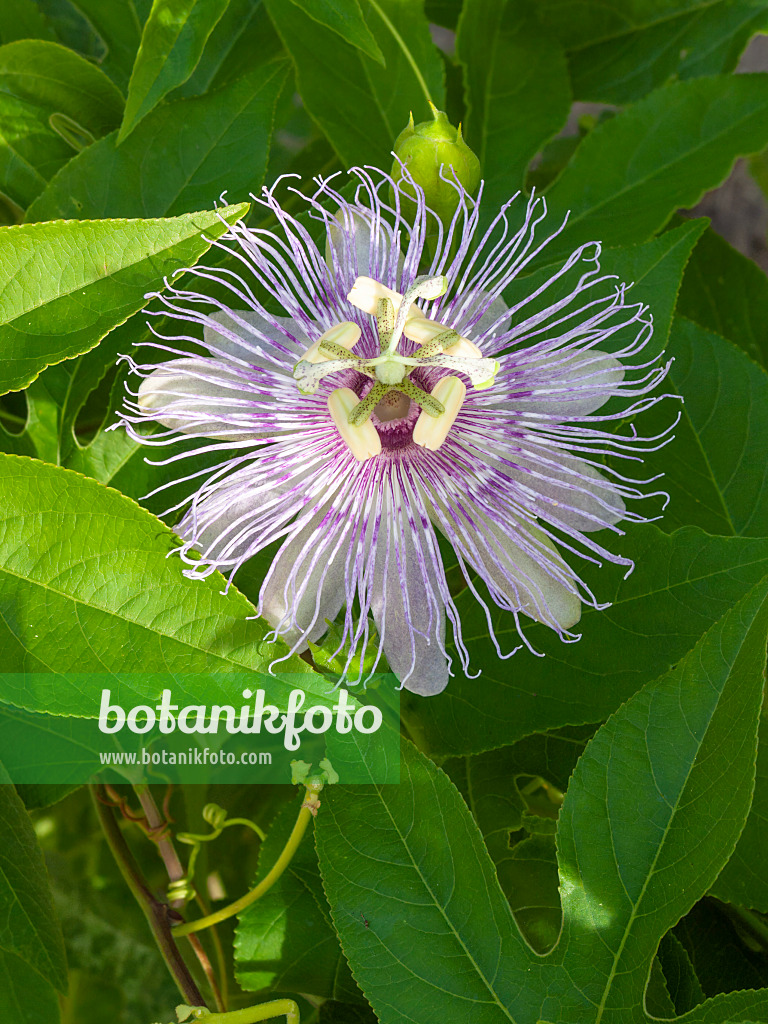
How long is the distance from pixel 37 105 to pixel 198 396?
550 mm

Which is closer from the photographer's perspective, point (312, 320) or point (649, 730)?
point (649, 730)

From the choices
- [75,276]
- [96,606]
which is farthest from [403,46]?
[96,606]

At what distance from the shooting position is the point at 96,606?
0.82 meters

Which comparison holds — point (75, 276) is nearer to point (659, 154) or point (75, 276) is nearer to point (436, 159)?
point (436, 159)

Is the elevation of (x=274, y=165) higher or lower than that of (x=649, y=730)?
higher

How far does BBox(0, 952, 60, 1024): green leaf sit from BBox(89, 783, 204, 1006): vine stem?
0.39 feet

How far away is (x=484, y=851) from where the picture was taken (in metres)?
0.86

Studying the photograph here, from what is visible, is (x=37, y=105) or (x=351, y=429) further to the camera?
(x=37, y=105)

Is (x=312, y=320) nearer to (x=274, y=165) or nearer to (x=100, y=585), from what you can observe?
(x=100, y=585)

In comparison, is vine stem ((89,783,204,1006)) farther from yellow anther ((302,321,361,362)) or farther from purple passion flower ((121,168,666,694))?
yellow anther ((302,321,361,362))

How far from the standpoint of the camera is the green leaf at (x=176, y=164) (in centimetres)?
109

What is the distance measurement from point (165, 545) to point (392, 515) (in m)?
0.24

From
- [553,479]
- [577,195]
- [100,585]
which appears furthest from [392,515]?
[577,195]

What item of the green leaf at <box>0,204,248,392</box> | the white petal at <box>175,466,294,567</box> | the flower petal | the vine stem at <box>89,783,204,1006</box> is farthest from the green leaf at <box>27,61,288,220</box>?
the vine stem at <box>89,783,204,1006</box>
